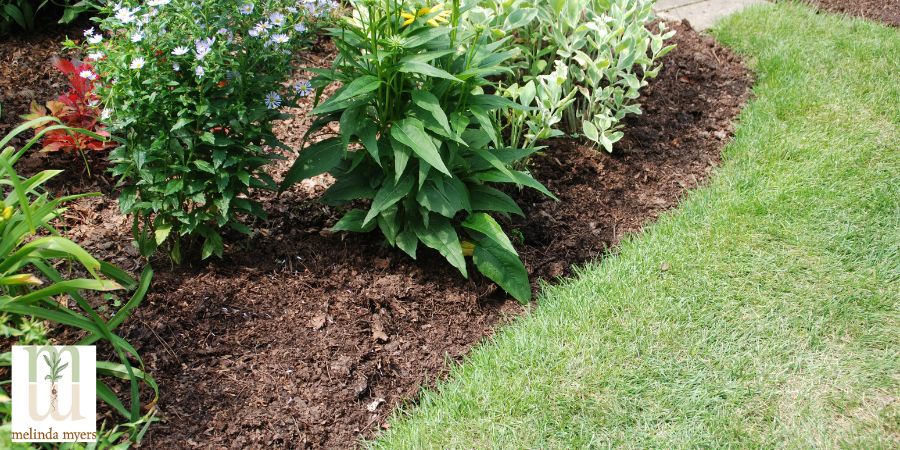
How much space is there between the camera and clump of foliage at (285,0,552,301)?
10.4ft

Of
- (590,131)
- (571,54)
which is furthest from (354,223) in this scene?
(571,54)

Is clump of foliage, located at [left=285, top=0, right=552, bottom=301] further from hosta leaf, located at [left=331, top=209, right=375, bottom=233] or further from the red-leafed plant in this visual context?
the red-leafed plant

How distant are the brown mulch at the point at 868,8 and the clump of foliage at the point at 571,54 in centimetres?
256

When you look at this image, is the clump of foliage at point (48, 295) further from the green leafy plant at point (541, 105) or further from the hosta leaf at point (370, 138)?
the green leafy plant at point (541, 105)

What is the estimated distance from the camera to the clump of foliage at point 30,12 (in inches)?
176

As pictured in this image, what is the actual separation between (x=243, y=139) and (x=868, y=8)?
5.45m

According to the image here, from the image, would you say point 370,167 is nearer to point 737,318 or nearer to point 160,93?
point 160,93

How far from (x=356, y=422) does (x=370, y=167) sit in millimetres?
1161

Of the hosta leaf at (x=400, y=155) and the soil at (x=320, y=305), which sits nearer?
the soil at (x=320, y=305)

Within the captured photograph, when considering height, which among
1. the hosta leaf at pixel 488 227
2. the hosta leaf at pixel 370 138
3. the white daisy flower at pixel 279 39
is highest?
the white daisy flower at pixel 279 39

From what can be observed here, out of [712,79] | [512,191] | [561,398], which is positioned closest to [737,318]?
[561,398]

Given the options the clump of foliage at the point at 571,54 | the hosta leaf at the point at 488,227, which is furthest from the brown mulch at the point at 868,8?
the hosta leaf at the point at 488,227

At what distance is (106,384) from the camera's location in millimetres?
2834

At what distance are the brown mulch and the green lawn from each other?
6.39 ft
